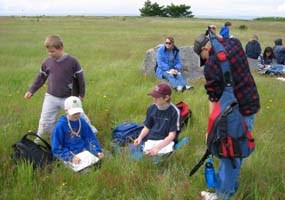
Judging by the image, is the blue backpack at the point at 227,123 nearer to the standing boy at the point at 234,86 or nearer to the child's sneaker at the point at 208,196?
the standing boy at the point at 234,86

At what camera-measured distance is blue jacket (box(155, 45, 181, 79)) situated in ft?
32.6

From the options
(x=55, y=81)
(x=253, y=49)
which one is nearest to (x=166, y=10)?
(x=253, y=49)

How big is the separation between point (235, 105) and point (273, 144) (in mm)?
2199

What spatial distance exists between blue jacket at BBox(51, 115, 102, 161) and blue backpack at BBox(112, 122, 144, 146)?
2.18ft

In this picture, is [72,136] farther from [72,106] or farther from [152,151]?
[152,151]

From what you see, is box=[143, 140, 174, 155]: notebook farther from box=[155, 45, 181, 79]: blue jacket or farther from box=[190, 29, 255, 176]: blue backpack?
box=[155, 45, 181, 79]: blue jacket

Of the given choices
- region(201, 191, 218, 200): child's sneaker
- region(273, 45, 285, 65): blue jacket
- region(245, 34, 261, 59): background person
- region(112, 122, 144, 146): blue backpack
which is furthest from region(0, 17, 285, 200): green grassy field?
region(245, 34, 261, 59): background person

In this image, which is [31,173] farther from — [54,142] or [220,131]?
[220,131]

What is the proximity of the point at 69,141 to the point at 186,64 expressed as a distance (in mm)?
7265

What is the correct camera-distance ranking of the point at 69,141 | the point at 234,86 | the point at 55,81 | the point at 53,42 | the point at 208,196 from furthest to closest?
1. the point at 55,81
2. the point at 53,42
3. the point at 69,141
4. the point at 208,196
5. the point at 234,86

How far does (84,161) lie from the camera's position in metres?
4.70

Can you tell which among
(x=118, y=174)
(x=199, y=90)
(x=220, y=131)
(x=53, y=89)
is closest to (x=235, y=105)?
(x=220, y=131)

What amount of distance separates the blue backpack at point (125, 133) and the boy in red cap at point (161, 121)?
0.26m

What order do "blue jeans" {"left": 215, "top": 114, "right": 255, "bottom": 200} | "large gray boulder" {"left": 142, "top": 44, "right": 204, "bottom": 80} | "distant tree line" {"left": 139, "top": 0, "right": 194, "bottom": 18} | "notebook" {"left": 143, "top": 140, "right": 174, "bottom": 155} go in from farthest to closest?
"distant tree line" {"left": 139, "top": 0, "right": 194, "bottom": 18} < "large gray boulder" {"left": 142, "top": 44, "right": 204, "bottom": 80} < "notebook" {"left": 143, "top": 140, "right": 174, "bottom": 155} < "blue jeans" {"left": 215, "top": 114, "right": 255, "bottom": 200}
